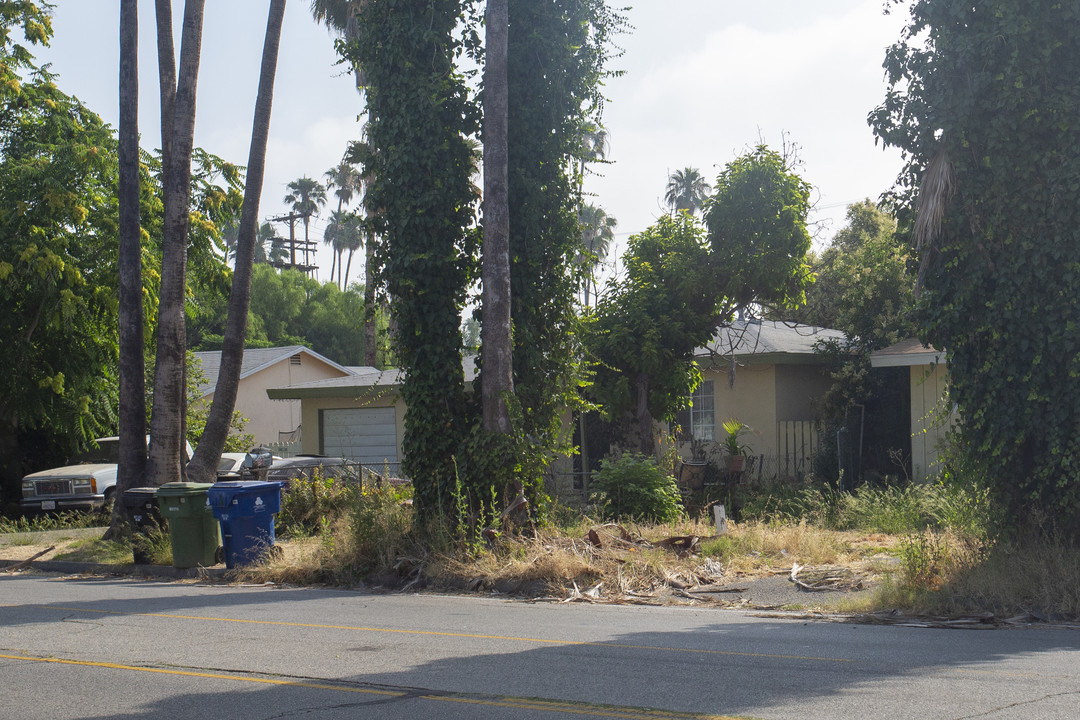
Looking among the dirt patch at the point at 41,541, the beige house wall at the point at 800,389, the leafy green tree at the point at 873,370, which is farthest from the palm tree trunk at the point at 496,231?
the beige house wall at the point at 800,389

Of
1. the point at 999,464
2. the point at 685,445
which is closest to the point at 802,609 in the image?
the point at 999,464

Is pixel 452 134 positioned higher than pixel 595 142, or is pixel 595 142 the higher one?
pixel 595 142

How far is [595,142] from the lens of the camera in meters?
47.6

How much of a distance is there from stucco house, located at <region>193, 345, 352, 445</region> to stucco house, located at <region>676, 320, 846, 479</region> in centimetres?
1960

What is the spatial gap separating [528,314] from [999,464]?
6.27 m

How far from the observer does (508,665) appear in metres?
7.54

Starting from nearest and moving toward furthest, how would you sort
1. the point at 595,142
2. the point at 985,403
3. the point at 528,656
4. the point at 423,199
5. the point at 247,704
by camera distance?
1. the point at 247,704
2. the point at 528,656
3. the point at 985,403
4. the point at 423,199
5. the point at 595,142

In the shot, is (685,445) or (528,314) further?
(685,445)

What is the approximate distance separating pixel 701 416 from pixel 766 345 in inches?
92.8

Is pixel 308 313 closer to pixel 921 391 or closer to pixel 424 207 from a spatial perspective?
pixel 921 391

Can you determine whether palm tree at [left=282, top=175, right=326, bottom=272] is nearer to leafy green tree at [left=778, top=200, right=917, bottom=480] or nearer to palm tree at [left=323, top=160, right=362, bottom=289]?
palm tree at [left=323, top=160, right=362, bottom=289]

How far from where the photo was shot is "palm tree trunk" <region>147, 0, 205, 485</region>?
1686 cm

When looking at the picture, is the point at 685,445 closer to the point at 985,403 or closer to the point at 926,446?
the point at 926,446

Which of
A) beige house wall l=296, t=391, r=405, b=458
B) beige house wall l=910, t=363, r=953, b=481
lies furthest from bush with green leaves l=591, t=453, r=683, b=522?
beige house wall l=296, t=391, r=405, b=458
